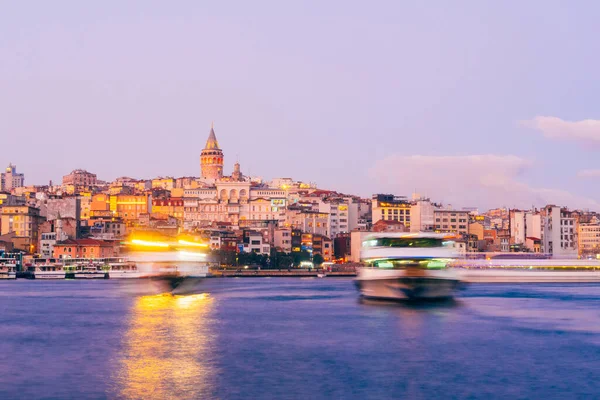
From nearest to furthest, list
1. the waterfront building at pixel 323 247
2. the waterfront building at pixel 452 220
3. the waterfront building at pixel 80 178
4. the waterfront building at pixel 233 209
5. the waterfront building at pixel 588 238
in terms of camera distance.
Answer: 1. the waterfront building at pixel 323 247
2. the waterfront building at pixel 452 220
3. the waterfront building at pixel 588 238
4. the waterfront building at pixel 233 209
5. the waterfront building at pixel 80 178

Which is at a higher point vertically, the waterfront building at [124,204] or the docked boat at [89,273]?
the waterfront building at [124,204]

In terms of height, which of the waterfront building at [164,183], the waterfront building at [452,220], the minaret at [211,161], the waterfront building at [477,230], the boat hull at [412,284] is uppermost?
the minaret at [211,161]

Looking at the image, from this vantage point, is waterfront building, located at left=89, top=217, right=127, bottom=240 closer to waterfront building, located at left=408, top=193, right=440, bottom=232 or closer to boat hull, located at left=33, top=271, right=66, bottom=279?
boat hull, located at left=33, top=271, right=66, bottom=279

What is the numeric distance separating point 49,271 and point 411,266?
5273 cm

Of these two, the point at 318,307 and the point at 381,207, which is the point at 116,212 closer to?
the point at 381,207

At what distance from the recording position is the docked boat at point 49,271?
8056 centimetres

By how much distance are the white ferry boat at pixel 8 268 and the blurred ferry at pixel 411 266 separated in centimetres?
5240

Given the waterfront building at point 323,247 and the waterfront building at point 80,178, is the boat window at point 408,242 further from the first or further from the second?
the waterfront building at point 80,178

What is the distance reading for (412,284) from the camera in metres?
35.7

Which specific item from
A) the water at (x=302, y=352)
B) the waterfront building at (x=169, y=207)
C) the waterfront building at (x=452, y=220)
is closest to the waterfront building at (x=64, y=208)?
the waterfront building at (x=169, y=207)

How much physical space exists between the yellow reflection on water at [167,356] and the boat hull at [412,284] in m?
7.25

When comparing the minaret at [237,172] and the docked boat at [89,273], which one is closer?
the docked boat at [89,273]

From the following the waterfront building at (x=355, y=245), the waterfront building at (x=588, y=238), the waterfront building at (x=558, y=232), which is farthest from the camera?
the waterfront building at (x=588, y=238)

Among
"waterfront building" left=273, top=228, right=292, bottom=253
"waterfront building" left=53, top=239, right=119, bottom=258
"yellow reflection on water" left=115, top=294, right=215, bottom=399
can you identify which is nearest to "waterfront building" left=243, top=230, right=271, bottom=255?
"waterfront building" left=273, top=228, right=292, bottom=253
